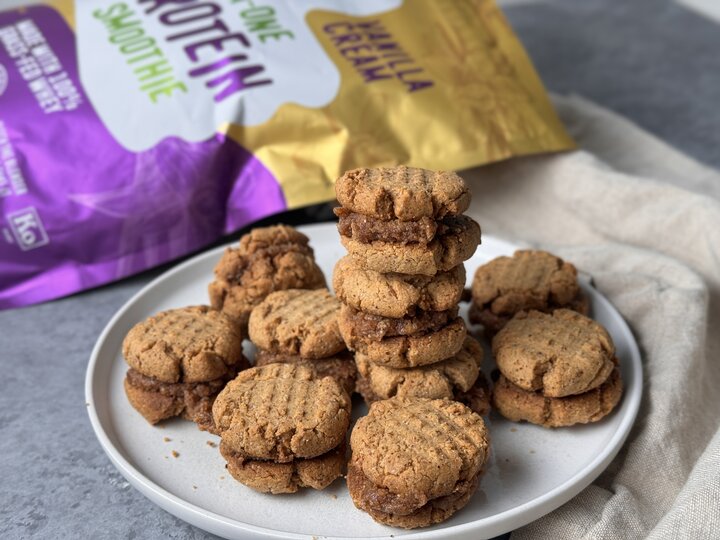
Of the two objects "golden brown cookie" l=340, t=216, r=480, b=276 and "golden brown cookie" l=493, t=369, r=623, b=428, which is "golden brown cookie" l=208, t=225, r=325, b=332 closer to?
"golden brown cookie" l=340, t=216, r=480, b=276

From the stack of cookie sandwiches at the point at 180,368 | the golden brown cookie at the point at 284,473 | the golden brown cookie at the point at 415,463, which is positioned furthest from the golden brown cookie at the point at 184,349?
the golden brown cookie at the point at 415,463

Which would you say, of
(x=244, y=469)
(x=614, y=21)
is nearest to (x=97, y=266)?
(x=244, y=469)

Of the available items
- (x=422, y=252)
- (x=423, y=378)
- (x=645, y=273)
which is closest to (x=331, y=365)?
(x=423, y=378)

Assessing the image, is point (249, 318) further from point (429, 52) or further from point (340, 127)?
point (429, 52)

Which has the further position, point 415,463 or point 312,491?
point 312,491

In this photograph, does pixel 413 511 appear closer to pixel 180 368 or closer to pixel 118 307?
pixel 180 368

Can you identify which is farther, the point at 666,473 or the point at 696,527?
the point at 666,473

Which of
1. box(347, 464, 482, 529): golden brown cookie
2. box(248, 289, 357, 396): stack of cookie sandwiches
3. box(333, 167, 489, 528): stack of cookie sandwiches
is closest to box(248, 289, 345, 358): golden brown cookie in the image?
box(248, 289, 357, 396): stack of cookie sandwiches
